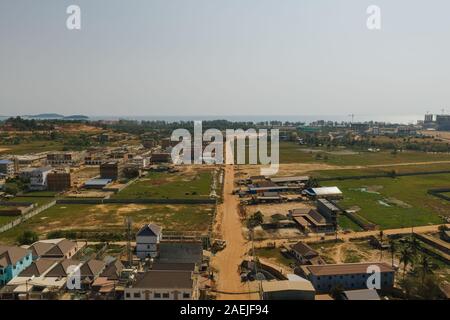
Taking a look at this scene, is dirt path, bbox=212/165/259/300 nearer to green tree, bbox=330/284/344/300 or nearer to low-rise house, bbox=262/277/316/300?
low-rise house, bbox=262/277/316/300

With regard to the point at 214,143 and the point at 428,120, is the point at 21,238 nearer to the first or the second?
the point at 214,143

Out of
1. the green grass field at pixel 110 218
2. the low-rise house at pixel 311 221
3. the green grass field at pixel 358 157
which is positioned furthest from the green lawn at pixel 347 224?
the green grass field at pixel 358 157

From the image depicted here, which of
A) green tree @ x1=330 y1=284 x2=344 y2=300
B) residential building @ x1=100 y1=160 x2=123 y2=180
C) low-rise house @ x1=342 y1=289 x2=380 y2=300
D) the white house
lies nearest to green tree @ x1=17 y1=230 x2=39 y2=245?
the white house

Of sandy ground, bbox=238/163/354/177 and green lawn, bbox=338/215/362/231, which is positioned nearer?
green lawn, bbox=338/215/362/231

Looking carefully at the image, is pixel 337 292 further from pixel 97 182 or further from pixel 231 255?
pixel 97 182

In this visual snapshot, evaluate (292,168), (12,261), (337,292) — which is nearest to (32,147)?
(292,168)

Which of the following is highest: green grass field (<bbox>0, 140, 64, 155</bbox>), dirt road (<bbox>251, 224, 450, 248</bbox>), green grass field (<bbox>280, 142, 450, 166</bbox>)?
green grass field (<bbox>0, 140, 64, 155</bbox>)

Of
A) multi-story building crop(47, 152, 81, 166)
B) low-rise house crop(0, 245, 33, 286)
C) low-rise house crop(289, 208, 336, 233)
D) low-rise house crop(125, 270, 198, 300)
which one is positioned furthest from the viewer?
multi-story building crop(47, 152, 81, 166)
